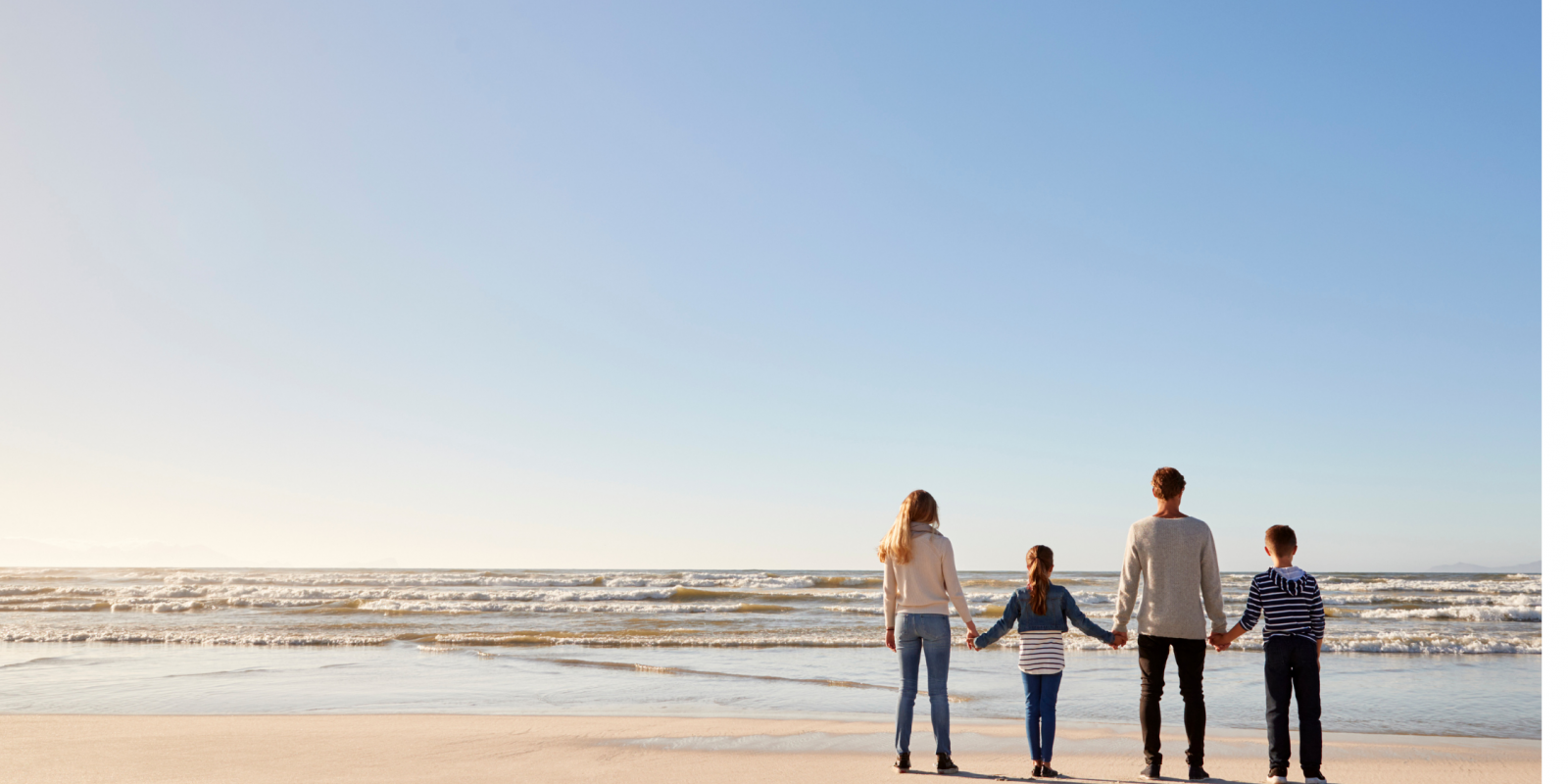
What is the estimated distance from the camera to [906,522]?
5684mm

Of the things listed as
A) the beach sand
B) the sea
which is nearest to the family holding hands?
the beach sand

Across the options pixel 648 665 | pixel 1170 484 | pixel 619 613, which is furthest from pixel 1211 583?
pixel 619 613

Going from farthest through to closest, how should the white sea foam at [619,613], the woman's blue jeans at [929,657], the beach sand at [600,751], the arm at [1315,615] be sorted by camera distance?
the white sea foam at [619,613]
the beach sand at [600,751]
the woman's blue jeans at [929,657]
the arm at [1315,615]

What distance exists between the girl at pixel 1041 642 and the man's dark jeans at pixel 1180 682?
0.81ft

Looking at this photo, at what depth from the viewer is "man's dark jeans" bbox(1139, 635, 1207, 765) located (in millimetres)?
5359

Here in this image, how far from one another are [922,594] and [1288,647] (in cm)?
207

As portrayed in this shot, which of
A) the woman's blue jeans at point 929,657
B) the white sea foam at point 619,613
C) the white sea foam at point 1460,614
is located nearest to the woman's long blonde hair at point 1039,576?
the woman's blue jeans at point 929,657

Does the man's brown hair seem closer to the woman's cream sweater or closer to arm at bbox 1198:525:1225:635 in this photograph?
arm at bbox 1198:525:1225:635

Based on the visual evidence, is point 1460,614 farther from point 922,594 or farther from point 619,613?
point 922,594

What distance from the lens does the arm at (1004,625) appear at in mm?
5652

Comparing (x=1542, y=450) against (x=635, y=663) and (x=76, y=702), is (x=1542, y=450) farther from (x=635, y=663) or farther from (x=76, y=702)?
(x=76, y=702)

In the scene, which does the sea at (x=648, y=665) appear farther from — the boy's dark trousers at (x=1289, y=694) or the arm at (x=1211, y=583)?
the arm at (x=1211, y=583)

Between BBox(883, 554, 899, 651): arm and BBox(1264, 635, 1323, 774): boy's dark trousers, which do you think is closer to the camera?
BBox(1264, 635, 1323, 774): boy's dark trousers

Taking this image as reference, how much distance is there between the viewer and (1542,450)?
2.97 metres
